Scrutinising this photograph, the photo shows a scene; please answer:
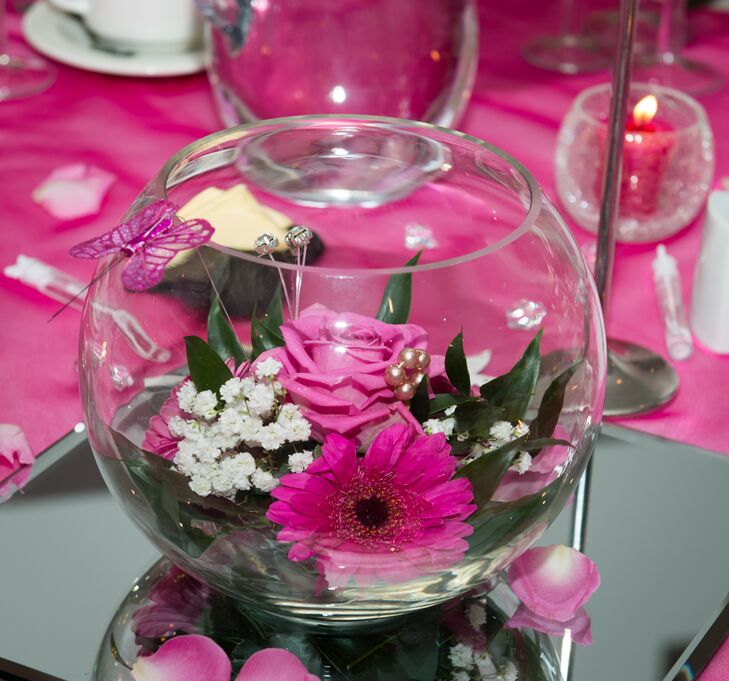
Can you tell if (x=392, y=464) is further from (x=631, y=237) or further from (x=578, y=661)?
(x=631, y=237)

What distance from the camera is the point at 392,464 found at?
0.31m

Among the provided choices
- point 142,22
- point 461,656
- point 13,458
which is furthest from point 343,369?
point 142,22

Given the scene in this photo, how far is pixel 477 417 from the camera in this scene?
333mm

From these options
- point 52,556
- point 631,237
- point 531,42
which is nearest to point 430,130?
point 52,556

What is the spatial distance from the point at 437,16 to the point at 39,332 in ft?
0.97

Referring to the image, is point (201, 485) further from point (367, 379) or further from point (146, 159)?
point (146, 159)

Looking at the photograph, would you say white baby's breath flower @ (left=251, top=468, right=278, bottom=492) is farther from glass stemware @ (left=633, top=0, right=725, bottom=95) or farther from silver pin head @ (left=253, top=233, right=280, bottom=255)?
glass stemware @ (left=633, top=0, right=725, bottom=95)

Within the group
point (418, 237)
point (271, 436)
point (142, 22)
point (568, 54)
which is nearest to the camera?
point (271, 436)

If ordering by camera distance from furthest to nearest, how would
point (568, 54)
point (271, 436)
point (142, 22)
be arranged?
point (568, 54) → point (142, 22) → point (271, 436)

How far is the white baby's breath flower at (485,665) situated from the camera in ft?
1.16

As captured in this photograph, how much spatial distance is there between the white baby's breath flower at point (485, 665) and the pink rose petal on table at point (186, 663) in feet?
A: 0.25

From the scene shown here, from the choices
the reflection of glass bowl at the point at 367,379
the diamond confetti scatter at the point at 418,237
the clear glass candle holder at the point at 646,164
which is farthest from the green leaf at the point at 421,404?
the clear glass candle holder at the point at 646,164

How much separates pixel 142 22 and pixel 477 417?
1.86 feet

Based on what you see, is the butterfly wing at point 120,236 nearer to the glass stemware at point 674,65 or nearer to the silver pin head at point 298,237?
the silver pin head at point 298,237
